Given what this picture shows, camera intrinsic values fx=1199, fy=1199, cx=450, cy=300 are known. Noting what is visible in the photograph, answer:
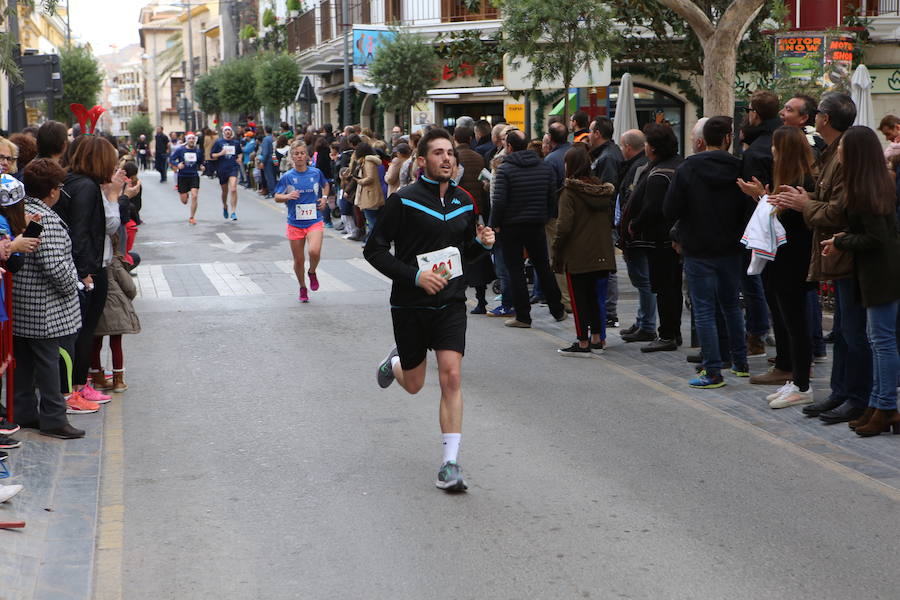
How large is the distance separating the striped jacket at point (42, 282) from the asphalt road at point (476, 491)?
913 mm

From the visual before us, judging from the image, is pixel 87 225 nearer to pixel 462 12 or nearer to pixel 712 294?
pixel 712 294

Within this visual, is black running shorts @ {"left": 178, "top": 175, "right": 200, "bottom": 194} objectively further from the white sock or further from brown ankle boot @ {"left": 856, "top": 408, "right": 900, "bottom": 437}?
the white sock

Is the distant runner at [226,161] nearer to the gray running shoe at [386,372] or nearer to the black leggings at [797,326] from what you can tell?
the black leggings at [797,326]

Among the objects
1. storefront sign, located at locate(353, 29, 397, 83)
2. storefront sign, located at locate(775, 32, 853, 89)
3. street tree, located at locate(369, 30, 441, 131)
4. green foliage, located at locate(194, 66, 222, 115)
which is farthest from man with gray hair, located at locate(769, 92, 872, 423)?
green foliage, located at locate(194, 66, 222, 115)

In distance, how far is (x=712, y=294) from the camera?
892cm

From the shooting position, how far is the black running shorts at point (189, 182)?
24484 mm

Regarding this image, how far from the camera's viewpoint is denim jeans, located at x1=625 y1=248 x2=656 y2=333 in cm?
1066

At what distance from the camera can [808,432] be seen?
7504mm

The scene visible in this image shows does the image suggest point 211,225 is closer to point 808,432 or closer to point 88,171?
point 88,171

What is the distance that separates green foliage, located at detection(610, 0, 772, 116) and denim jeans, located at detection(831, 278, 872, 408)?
58.5 feet

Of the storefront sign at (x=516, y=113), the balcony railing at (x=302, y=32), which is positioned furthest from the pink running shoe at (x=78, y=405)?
the balcony railing at (x=302, y=32)

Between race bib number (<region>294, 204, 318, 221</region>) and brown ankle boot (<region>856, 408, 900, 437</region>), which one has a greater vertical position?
race bib number (<region>294, 204, 318, 221</region>)

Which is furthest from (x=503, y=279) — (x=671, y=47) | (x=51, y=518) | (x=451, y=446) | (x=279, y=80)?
(x=279, y=80)

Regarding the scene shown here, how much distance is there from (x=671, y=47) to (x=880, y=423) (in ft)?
74.0
